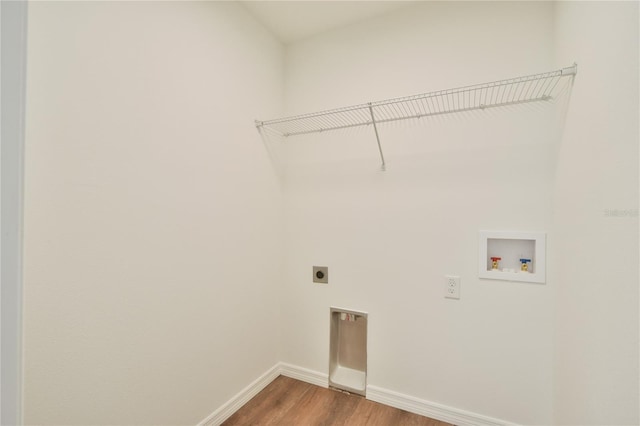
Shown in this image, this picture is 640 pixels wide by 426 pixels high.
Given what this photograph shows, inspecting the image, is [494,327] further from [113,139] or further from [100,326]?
[113,139]

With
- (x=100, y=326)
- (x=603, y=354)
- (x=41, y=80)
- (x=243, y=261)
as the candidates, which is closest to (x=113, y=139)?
(x=41, y=80)

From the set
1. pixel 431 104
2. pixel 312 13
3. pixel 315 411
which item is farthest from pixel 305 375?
pixel 312 13

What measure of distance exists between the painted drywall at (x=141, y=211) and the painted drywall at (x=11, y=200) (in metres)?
0.68

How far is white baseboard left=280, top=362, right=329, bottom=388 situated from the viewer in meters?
2.09

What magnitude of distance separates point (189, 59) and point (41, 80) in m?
0.69

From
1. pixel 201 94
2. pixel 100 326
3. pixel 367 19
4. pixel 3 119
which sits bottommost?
pixel 100 326

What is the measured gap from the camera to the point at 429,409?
1773 mm

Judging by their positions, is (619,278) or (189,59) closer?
(619,278)

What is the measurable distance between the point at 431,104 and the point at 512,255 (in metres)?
1.02

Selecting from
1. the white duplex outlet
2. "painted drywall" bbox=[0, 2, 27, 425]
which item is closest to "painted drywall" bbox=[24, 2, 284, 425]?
"painted drywall" bbox=[0, 2, 27, 425]

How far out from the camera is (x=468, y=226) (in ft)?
5.59

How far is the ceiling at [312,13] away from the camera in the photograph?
73.5 inches

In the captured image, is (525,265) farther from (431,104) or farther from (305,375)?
(305,375)

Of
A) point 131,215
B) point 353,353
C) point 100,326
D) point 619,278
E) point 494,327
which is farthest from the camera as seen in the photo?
point 353,353
